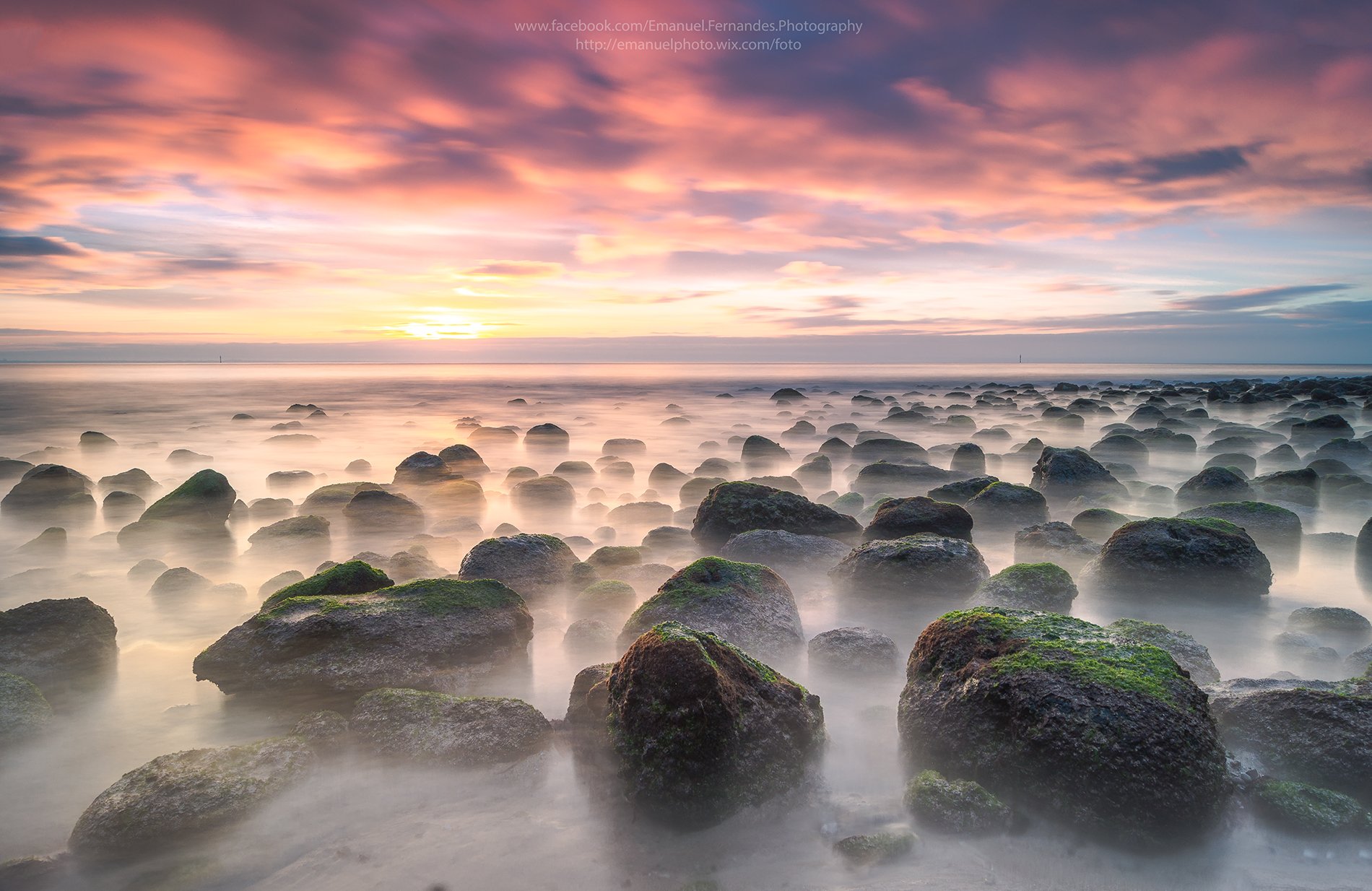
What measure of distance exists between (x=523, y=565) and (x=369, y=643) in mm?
2632

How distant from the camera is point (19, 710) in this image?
216 inches

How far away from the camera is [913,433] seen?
28391 millimetres

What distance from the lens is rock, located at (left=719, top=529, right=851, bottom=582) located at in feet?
31.0

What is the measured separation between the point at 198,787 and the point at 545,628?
357 centimetres

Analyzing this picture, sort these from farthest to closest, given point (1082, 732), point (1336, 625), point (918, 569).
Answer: point (918, 569) < point (1336, 625) < point (1082, 732)

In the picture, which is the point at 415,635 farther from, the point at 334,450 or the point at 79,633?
the point at 334,450

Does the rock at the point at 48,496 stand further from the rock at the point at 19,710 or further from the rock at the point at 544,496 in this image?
the rock at the point at 19,710

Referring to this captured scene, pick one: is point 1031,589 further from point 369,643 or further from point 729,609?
point 369,643

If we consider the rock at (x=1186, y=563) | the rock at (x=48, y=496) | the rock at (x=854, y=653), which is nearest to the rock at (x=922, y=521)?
the rock at (x=1186, y=563)

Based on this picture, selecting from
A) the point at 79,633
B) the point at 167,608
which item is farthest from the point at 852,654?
the point at 167,608

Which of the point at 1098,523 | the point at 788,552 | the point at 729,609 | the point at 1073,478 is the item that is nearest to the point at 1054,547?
the point at 1098,523

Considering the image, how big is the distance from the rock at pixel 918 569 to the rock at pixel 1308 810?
3765 millimetres

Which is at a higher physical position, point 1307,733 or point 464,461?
point 464,461

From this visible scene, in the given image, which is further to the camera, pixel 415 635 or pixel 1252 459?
pixel 1252 459
